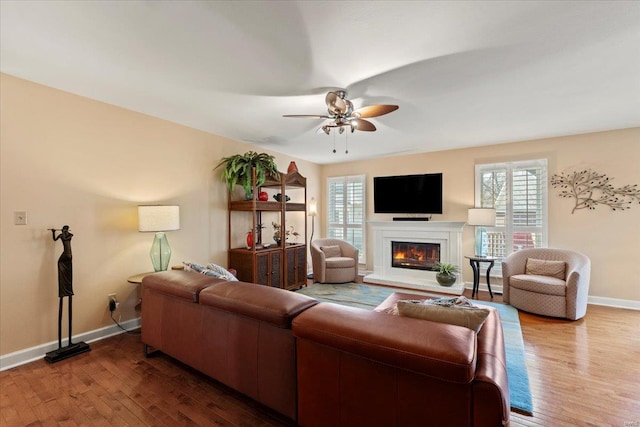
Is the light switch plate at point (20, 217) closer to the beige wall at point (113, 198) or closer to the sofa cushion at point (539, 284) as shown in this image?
the beige wall at point (113, 198)

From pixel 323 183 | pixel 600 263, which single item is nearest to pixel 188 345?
pixel 323 183

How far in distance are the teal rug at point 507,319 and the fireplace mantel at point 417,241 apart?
47cm

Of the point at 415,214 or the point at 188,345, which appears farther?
the point at 415,214

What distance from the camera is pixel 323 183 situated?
6.88 meters

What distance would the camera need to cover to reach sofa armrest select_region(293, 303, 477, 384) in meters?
1.13

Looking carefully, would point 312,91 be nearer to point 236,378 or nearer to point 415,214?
point 236,378

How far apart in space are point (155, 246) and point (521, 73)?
410cm

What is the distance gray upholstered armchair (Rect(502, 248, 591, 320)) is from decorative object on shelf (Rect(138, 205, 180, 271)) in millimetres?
4637

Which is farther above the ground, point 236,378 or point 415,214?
point 415,214

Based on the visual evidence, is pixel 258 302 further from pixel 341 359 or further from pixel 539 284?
pixel 539 284

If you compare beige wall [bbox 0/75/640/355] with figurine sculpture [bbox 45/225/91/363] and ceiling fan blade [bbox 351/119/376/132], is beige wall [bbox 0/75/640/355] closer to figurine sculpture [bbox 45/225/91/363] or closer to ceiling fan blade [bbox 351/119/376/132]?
figurine sculpture [bbox 45/225/91/363]

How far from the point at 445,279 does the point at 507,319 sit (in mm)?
1319

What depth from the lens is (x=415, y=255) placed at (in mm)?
5516

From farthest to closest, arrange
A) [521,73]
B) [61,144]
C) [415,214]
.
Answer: [415,214] < [61,144] < [521,73]
